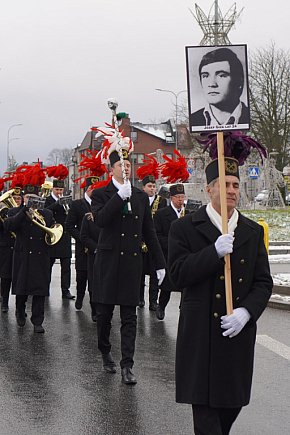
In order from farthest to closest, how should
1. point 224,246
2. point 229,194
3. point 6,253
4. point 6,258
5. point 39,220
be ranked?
point 6,253, point 6,258, point 39,220, point 229,194, point 224,246

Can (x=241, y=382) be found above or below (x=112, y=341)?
above

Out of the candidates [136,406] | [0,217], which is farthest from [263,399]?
[0,217]

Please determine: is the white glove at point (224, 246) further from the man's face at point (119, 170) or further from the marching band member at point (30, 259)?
the marching band member at point (30, 259)

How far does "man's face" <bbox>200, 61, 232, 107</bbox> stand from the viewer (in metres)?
4.82

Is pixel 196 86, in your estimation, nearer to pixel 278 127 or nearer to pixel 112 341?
pixel 112 341

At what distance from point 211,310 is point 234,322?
0.17m

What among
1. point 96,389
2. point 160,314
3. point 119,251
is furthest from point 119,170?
point 160,314

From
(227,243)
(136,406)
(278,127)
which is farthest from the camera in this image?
(278,127)

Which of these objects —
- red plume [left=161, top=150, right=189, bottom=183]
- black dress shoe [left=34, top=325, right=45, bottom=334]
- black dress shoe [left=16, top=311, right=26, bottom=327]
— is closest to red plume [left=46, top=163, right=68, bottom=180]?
red plume [left=161, top=150, right=189, bottom=183]

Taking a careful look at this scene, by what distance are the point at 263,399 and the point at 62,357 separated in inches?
98.9

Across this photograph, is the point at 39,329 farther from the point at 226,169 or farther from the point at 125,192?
the point at 226,169

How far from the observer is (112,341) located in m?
9.29

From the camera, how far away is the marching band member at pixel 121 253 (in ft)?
23.7

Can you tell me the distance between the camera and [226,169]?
4.63 m
